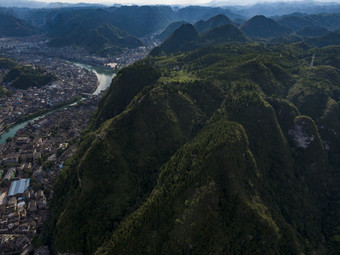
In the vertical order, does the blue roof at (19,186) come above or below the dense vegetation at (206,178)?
below

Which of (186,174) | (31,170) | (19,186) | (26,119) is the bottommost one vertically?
(26,119)

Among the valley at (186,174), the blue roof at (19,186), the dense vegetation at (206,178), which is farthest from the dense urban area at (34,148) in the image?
the dense vegetation at (206,178)

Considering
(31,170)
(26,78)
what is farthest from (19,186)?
(26,78)

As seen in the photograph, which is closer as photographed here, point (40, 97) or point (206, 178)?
point (206, 178)

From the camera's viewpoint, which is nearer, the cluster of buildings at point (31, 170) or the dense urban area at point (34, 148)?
the cluster of buildings at point (31, 170)

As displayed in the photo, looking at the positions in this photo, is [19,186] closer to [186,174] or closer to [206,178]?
[186,174]

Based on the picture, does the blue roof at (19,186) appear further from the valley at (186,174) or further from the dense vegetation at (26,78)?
the dense vegetation at (26,78)

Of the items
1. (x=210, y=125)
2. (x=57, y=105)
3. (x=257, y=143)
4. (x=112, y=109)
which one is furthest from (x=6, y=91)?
(x=257, y=143)

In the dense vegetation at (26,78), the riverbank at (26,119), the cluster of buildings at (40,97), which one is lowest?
the riverbank at (26,119)
